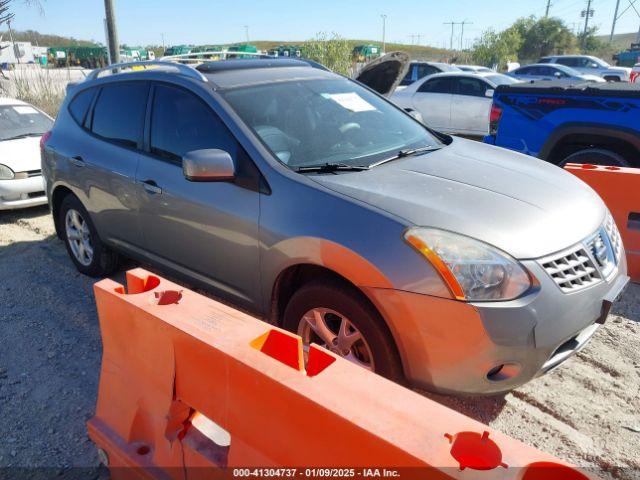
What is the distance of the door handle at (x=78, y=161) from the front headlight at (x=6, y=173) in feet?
9.25

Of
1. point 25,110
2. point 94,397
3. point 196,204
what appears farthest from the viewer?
point 25,110

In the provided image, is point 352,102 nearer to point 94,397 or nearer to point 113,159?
point 113,159

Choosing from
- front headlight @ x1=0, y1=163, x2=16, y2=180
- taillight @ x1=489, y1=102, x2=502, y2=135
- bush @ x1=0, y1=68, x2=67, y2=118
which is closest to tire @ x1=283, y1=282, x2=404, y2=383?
taillight @ x1=489, y1=102, x2=502, y2=135

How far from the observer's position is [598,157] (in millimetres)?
5277

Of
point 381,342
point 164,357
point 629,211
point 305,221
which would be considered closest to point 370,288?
point 381,342

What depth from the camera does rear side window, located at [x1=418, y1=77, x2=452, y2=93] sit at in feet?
36.8

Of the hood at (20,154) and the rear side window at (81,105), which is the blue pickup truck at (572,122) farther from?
the hood at (20,154)

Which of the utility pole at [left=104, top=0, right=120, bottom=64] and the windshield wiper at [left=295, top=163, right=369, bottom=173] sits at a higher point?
the utility pole at [left=104, top=0, right=120, bottom=64]

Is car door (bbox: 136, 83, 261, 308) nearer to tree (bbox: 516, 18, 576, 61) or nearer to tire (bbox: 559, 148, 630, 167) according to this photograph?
tire (bbox: 559, 148, 630, 167)

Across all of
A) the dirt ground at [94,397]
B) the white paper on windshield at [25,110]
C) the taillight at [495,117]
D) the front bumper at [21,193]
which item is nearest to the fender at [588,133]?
the taillight at [495,117]

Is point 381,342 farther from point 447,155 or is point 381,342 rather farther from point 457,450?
point 447,155

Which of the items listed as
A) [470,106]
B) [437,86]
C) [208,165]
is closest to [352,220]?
[208,165]

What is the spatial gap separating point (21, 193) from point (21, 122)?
1725mm

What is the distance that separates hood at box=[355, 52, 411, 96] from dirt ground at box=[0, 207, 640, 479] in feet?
12.2
